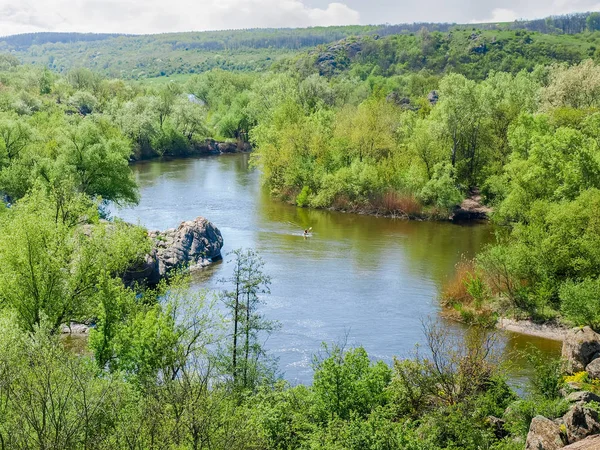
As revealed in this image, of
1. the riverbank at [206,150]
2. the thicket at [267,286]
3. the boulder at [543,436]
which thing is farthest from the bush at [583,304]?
the riverbank at [206,150]

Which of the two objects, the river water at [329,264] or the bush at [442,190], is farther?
the bush at [442,190]

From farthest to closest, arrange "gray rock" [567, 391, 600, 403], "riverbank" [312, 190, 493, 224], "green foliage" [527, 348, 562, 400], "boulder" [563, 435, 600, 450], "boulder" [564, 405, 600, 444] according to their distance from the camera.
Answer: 1. "riverbank" [312, 190, 493, 224]
2. "green foliage" [527, 348, 562, 400]
3. "gray rock" [567, 391, 600, 403]
4. "boulder" [564, 405, 600, 444]
5. "boulder" [563, 435, 600, 450]

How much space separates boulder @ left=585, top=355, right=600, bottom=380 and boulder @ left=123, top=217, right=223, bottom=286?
30.3 m

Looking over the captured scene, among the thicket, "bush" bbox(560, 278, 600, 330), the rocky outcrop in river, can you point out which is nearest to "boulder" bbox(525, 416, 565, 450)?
the rocky outcrop in river

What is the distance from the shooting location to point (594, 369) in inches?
1224

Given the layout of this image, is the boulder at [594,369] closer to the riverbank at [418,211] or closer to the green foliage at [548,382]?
the green foliage at [548,382]

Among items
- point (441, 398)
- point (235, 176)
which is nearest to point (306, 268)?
point (441, 398)

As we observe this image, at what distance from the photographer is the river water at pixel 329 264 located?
124 ft

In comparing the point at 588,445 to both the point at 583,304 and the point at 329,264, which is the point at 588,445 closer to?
the point at 583,304

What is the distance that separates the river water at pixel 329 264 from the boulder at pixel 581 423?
10.9 meters

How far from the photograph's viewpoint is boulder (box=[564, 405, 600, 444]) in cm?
2109

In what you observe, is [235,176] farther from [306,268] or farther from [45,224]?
[45,224]

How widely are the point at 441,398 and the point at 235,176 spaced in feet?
228

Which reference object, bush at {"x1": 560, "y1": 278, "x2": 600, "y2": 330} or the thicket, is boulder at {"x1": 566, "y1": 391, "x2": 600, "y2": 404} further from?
bush at {"x1": 560, "y1": 278, "x2": 600, "y2": 330}
